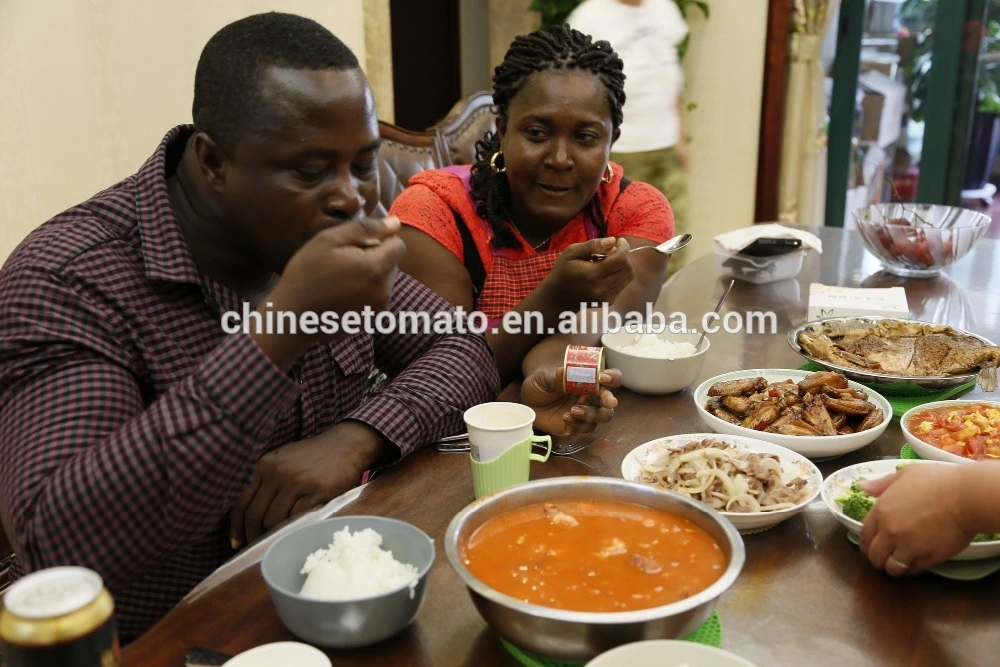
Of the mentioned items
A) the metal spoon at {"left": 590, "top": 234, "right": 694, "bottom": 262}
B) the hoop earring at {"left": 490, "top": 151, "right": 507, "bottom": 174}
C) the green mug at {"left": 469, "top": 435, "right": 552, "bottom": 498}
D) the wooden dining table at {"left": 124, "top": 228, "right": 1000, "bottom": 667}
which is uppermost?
the hoop earring at {"left": 490, "top": 151, "right": 507, "bottom": 174}

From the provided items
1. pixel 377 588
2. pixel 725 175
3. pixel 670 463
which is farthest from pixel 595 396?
pixel 725 175

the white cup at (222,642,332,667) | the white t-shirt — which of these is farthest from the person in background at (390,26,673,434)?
the white t-shirt

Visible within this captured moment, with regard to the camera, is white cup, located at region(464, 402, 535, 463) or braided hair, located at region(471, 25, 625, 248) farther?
braided hair, located at region(471, 25, 625, 248)

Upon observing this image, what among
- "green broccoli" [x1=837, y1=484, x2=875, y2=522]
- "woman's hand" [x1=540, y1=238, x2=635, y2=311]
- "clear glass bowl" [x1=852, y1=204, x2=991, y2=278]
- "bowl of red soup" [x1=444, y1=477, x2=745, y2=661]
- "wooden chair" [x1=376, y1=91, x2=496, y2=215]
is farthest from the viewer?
"wooden chair" [x1=376, y1=91, x2=496, y2=215]

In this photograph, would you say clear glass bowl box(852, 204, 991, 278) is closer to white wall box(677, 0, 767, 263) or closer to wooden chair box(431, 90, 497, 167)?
wooden chair box(431, 90, 497, 167)

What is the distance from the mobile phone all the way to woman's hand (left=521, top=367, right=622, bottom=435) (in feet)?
4.26

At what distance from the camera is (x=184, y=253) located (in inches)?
50.9

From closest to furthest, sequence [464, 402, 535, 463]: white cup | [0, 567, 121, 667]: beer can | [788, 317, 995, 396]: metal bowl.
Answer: [0, 567, 121, 667]: beer can, [464, 402, 535, 463]: white cup, [788, 317, 995, 396]: metal bowl

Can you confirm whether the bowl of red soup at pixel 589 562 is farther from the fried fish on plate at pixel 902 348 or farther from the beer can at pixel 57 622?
the fried fish on plate at pixel 902 348

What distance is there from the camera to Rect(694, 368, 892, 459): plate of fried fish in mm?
1334

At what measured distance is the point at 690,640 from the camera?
2.98 ft

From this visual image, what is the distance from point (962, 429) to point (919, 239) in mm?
1314

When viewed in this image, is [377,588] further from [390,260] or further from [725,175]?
[725,175]

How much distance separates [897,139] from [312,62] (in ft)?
→ 15.0
